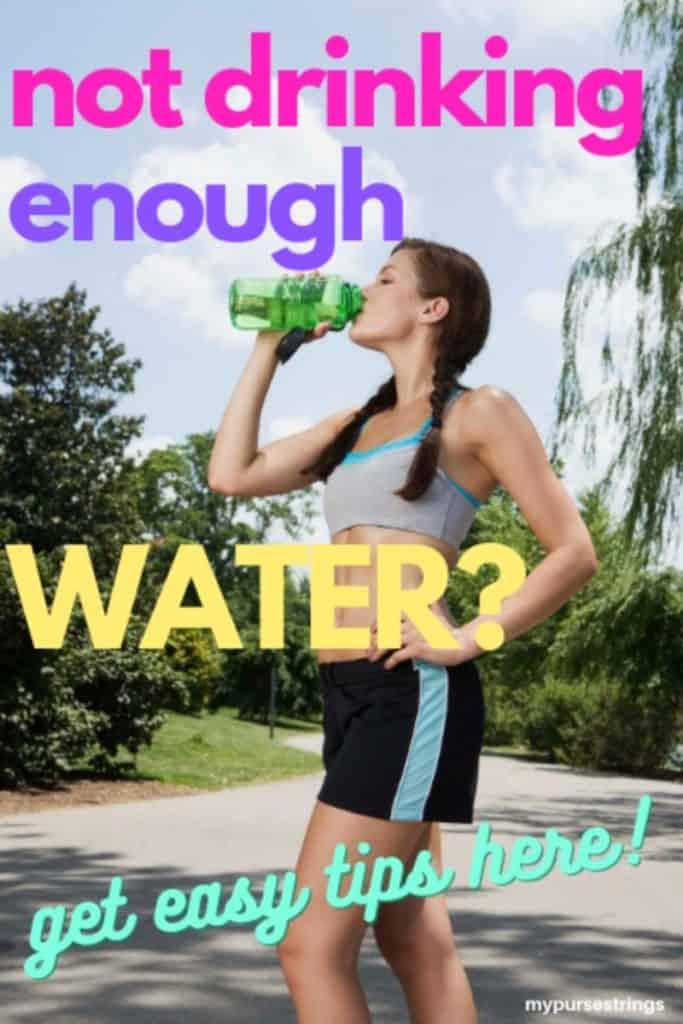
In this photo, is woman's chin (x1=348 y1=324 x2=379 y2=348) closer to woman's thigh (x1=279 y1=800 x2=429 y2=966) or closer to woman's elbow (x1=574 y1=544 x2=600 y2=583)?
woman's elbow (x1=574 y1=544 x2=600 y2=583)

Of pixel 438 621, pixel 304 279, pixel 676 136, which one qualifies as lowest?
pixel 438 621

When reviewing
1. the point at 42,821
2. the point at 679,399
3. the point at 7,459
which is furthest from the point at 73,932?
the point at 7,459

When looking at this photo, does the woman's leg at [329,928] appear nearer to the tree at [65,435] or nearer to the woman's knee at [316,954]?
the woman's knee at [316,954]

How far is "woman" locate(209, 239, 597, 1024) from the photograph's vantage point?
9.30 ft

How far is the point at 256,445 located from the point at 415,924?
1014 mm

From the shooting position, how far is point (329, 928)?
2811 mm

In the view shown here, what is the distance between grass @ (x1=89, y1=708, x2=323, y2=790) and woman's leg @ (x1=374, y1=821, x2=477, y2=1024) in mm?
17216

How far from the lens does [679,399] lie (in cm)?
1689

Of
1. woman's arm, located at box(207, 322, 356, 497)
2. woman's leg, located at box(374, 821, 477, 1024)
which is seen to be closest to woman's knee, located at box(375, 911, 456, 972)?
woman's leg, located at box(374, 821, 477, 1024)

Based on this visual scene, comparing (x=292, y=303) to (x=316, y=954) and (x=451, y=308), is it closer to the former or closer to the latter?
(x=451, y=308)

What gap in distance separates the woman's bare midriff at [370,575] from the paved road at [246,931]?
8.80ft

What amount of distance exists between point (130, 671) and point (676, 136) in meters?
8.91

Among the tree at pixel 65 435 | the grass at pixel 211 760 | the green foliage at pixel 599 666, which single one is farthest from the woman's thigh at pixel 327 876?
the tree at pixel 65 435

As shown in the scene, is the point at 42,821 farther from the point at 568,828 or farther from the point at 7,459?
the point at 7,459
